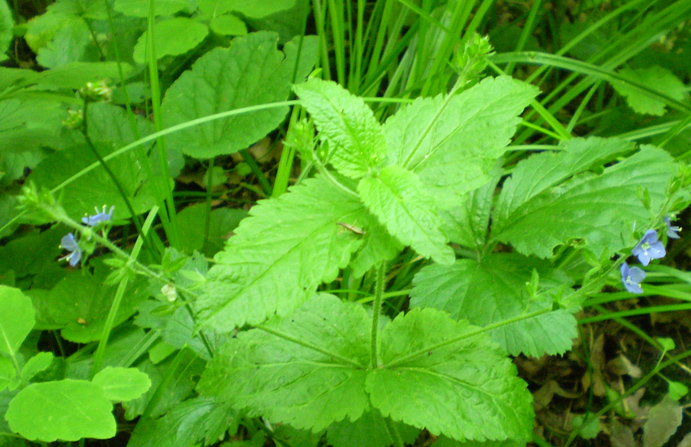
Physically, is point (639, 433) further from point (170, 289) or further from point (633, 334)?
point (170, 289)

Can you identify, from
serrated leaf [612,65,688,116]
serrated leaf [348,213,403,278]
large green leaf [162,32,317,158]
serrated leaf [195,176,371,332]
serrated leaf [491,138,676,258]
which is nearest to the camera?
serrated leaf [195,176,371,332]

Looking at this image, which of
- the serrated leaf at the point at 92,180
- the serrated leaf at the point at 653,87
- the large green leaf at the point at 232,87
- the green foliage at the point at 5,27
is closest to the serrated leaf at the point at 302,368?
the serrated leaf at the point at 92,180

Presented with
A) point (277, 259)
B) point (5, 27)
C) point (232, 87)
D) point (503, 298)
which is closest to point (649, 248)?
point (503, 298)

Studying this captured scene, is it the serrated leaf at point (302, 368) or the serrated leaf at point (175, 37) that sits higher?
the serrated leaf at point (175, 37)

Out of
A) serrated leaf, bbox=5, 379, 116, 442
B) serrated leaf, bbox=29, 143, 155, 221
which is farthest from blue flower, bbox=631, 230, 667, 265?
serrated leaf, bbox=29, 143, 155, 221

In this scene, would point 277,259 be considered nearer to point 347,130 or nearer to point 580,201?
point 347,130

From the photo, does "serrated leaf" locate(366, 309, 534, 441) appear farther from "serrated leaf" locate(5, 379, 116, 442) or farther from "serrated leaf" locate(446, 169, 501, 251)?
"serrated leaf" locate(5, 379, 116, 442)

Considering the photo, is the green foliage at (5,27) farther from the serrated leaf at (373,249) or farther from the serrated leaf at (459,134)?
the serrated leaf at (373,249)
